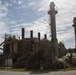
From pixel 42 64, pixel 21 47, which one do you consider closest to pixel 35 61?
pixel 42 64

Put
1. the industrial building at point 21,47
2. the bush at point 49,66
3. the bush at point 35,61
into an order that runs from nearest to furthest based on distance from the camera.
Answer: the bush at point 49,66 < the bush at point 35,61 < the industrial building at point 21,47

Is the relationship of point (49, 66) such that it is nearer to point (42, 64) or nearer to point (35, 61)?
point (42, 64)

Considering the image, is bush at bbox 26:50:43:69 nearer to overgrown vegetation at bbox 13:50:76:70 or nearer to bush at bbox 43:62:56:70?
overgrown vegetation at bbox 13:50:76:70

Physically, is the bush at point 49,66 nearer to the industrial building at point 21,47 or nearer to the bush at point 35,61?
the bush at point 35,61

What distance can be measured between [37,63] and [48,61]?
2.26 m

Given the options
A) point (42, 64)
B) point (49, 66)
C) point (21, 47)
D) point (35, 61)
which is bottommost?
point (49, 66)

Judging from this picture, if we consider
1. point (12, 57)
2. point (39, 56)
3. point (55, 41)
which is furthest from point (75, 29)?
point (39, 56)

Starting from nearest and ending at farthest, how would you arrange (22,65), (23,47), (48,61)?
(48,61) → (22,65) → (23,47)

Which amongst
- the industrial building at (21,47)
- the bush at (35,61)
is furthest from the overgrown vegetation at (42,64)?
the industrial building at (21,47)

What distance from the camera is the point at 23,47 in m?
79.1

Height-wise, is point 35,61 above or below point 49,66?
above

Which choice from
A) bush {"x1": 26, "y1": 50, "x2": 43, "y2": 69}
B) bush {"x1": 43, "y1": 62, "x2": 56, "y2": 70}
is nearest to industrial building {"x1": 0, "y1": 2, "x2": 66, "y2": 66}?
bush {"x1": 26, "y1": 50, "x2": 43, "y2": 69}

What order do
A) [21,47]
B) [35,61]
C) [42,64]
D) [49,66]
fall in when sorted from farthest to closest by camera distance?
1. [21,47]
2. [35,61]
3. [42,64]
4. [49,66]

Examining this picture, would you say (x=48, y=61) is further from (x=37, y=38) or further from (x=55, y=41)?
(x=37, y=38)
